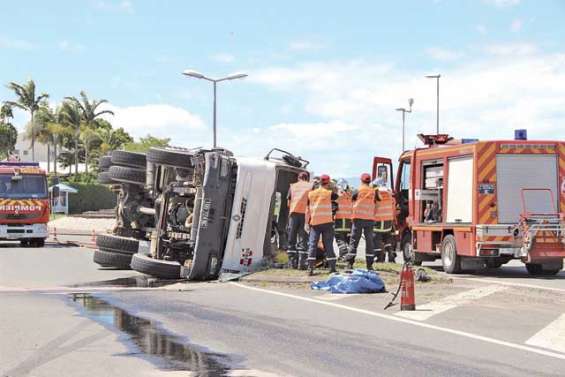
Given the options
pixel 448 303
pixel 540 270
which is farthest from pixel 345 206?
pixel 448 303

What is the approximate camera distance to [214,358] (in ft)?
25.7

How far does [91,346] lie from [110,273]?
9900mm

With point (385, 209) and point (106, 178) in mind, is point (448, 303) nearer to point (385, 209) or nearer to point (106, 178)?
point (385, 209)

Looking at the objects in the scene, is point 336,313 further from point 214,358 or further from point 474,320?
point 214,358

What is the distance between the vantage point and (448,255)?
56.6 feet

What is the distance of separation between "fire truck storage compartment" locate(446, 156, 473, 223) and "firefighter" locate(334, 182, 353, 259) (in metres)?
1.99

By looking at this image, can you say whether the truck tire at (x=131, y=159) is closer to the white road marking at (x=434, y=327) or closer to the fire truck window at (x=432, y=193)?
the fire truck window at (x=432, y=193)

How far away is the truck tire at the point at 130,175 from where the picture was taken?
18.6 m

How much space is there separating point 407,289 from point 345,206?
6.93m

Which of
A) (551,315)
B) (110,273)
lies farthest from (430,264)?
(551,315)

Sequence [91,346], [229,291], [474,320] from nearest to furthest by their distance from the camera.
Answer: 1. [91,346]
2. [474,320]
3. [229,291]

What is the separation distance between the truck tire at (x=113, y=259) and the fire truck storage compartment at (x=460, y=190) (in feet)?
22.2

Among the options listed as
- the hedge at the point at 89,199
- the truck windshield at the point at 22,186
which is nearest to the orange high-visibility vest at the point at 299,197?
the truck windshield at the point at 22,186

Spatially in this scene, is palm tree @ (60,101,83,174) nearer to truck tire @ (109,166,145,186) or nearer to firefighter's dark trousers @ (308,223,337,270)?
truck tire @ (109,166,145,186)
